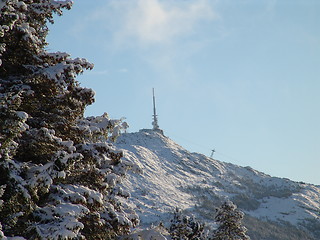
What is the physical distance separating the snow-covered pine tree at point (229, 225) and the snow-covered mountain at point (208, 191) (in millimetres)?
29077

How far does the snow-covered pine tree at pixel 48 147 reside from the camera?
22.6 ft

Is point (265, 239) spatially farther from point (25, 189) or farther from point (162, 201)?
point (25, 189)

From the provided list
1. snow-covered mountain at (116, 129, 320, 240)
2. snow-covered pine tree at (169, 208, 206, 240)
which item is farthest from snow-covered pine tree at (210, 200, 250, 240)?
snow-covered mountain at (116, 129, 320, 240)

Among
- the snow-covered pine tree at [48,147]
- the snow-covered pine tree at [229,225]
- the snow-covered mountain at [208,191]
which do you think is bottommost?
the snow-covered pine tree at [48,147]

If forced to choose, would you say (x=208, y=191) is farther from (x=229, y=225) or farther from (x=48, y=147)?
(x=48, y=147)

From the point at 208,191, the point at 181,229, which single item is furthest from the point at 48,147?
the point at 208,191

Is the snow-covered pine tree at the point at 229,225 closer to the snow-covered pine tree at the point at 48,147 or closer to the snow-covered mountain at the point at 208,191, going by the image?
the snow-covered pine tree at the point at 48,147

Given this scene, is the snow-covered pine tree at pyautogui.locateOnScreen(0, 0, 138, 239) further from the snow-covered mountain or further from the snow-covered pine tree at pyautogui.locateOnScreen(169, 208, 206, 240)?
the snow-covered mountain

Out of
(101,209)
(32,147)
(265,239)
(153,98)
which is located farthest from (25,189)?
(153,98)

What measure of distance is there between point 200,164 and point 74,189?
113 metres

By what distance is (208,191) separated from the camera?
92.2 meters

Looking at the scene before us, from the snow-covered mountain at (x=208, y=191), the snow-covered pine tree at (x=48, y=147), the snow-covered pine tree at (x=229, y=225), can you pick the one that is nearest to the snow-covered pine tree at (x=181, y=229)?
the snow-covered pine tree at (x=229, y=225)

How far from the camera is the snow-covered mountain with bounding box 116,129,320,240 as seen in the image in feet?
228

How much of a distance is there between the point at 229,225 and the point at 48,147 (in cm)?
2025
